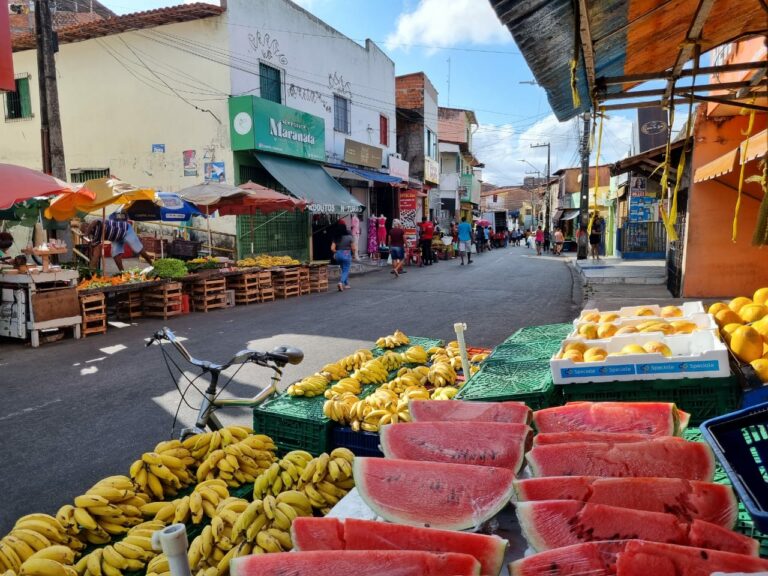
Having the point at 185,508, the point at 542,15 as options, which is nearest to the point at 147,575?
the point at 185,508

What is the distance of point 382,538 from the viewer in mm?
1673

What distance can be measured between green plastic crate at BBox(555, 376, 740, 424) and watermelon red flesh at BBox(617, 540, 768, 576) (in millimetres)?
1519

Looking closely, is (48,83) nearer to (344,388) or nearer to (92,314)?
(92,314)

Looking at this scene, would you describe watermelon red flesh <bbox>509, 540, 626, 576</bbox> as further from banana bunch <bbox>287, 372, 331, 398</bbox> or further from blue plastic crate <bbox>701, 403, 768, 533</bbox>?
banana bunch <bbox>287, 372, 331, 398</bbox>

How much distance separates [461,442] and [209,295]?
11.1 meters

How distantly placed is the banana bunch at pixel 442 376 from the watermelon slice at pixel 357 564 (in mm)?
2477

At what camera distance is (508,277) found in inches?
741

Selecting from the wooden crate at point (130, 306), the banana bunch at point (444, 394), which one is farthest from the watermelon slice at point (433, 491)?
the wooden crate at point (130, 306)

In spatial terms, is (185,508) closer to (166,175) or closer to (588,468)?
(588,468)

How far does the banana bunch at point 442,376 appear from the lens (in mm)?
4000

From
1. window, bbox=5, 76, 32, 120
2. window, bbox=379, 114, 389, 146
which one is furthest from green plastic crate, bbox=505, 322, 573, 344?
window, bbox=379, 114, 389, 146

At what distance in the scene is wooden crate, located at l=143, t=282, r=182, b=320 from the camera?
440 inches

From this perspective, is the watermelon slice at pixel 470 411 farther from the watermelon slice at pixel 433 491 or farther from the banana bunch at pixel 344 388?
the banana bunch at pixel 344 388

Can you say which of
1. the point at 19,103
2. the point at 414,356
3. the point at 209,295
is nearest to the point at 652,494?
the point at 414,356
